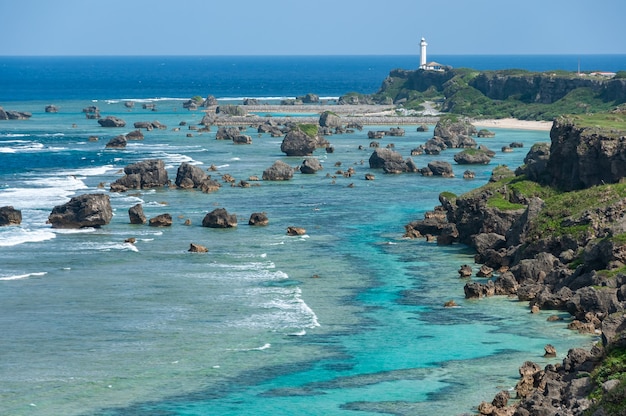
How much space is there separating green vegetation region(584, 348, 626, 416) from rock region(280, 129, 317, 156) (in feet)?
356

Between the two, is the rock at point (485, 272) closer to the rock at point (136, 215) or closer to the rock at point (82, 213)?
the rock at point (136, 215)

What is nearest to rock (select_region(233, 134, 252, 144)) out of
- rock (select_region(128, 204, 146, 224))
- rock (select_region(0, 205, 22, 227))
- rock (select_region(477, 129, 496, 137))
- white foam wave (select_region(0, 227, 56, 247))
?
rock (select_region(477, 129, 496, 137))

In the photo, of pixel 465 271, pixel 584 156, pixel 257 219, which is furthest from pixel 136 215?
pixel 584 156

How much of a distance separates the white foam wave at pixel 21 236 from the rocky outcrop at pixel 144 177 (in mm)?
25284

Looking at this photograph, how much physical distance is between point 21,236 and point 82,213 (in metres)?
5.48

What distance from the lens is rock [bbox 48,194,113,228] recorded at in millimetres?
92438

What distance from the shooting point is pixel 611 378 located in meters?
42.0

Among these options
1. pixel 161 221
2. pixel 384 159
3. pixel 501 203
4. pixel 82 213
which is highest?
pixel 501 203

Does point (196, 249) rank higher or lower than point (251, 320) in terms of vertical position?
higher

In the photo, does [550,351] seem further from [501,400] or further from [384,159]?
[384,159]

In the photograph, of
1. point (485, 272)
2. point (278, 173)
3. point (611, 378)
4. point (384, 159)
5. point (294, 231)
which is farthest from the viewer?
point (384, 159)

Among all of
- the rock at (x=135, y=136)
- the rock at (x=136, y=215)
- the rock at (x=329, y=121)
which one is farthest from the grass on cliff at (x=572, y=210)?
the rock at (x=329, y=121)

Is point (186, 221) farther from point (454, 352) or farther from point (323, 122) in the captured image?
point (323, 122)

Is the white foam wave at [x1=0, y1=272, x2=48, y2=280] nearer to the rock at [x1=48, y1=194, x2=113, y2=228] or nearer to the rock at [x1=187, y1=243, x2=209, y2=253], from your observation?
the rock at [x1=187, y1=243, x2=209, y2=253]
